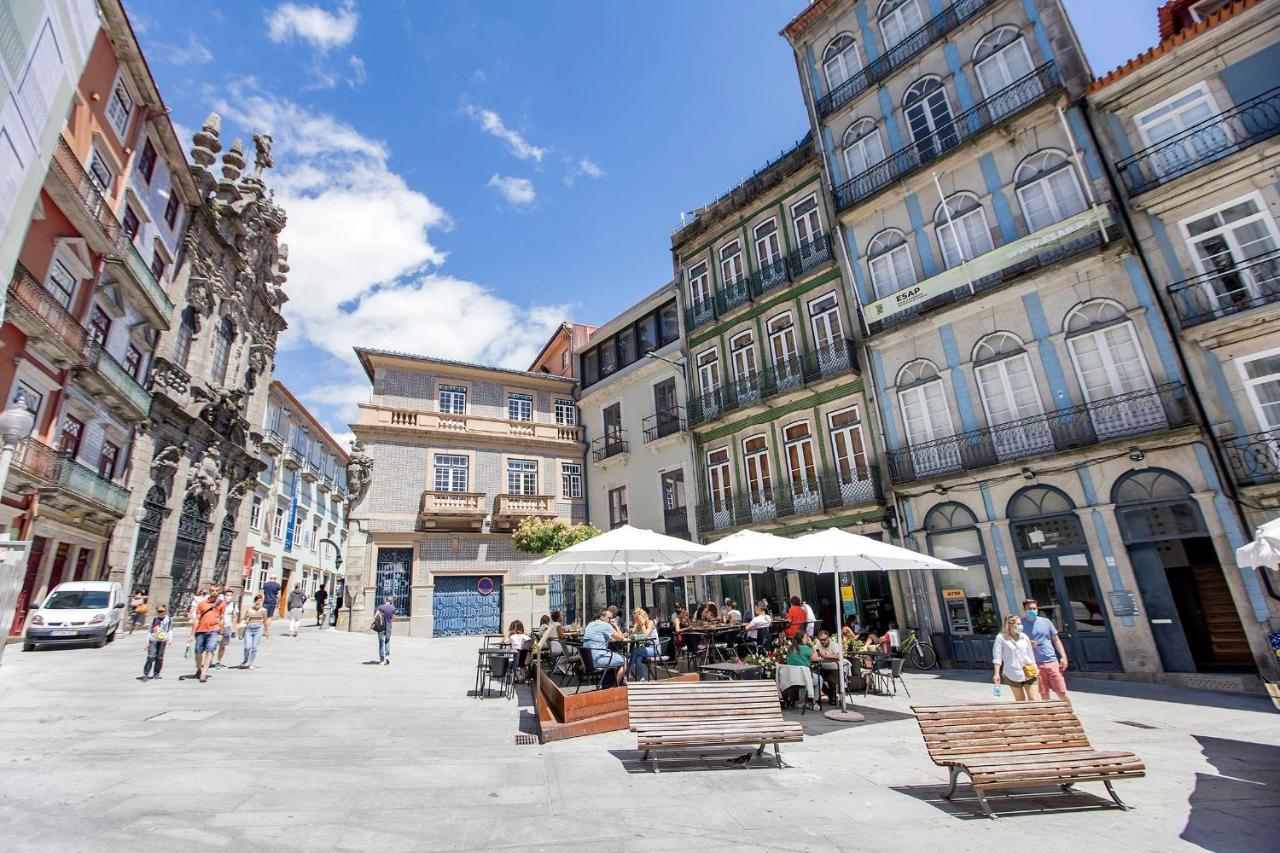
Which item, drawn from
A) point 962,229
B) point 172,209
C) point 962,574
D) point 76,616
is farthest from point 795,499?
point 172,209

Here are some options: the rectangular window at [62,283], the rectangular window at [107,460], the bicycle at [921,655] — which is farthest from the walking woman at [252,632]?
the bicycle at [921,655]

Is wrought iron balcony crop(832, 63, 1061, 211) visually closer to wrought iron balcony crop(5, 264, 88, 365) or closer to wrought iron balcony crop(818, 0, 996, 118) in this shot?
wrought iron balcony crop(818, 0, 996, 118)

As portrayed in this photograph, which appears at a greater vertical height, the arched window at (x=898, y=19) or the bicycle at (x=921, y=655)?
the arched window at (x=898, y=19)

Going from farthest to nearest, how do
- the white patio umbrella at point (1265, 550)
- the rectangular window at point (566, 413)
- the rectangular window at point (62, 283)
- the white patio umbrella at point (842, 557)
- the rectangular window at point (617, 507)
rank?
1. the rectangular window at point (566, 413)
2. the rectangular window at point (617, 507)
3. the rectangular window at point (62, 283)
4. the white patio umbrella at point (842, 557)
5. the white patio umbrella at point (1265, 550)

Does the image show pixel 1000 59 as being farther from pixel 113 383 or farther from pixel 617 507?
pixel 113 383

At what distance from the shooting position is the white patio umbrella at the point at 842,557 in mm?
8875

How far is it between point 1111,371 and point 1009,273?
319cm

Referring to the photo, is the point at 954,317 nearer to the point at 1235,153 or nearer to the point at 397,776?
the point at 1235,153

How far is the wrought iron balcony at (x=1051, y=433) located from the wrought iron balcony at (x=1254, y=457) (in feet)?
2.65

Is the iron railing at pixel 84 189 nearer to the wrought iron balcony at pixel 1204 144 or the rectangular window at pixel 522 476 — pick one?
the rectangular window at pixel 522 476

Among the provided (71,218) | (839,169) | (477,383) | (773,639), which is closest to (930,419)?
(773,639)

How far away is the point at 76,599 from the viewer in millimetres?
15969

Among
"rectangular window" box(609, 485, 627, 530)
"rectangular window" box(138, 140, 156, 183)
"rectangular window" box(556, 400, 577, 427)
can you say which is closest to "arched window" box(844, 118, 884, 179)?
"rectangular window" box(609, 485, 627, 530)

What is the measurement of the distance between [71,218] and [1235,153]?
28860mm
